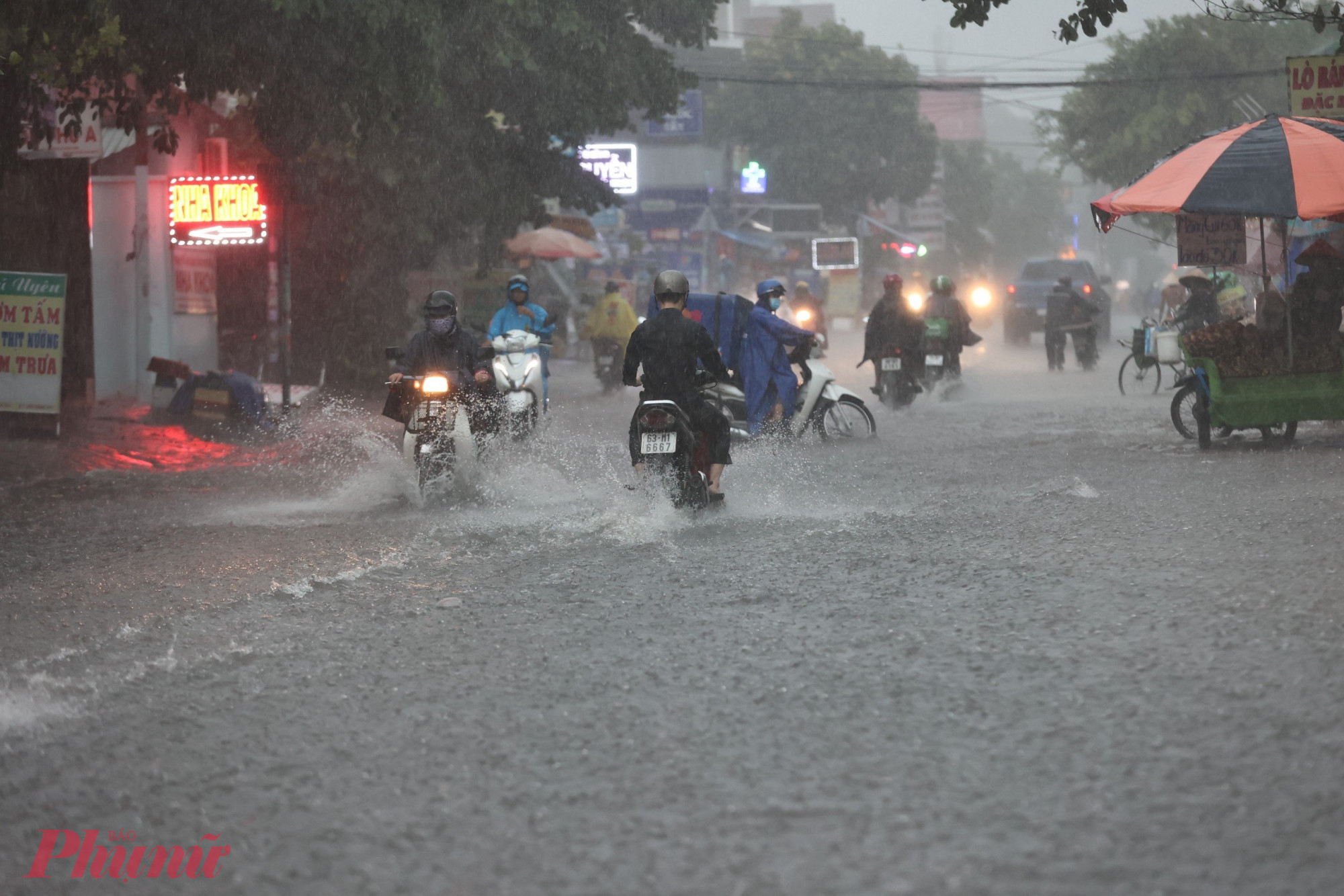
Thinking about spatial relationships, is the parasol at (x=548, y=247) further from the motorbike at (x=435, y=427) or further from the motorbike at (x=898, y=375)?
the motorbike at (x=435, y=427)

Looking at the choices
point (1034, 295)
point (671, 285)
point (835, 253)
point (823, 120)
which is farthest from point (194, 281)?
point (823, 120)

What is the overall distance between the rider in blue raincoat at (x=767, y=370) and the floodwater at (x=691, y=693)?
3.96m

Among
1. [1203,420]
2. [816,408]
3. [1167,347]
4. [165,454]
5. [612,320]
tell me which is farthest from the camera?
[612,320]

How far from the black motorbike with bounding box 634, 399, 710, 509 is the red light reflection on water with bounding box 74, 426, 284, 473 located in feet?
18.7

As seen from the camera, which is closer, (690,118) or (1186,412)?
(1186,412)

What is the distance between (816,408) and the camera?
585 inches

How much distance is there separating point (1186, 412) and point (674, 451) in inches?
300

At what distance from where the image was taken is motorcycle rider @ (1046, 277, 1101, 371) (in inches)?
1072

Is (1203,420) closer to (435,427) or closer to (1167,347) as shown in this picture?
(1167,347)

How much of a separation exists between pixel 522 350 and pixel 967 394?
31.0ft

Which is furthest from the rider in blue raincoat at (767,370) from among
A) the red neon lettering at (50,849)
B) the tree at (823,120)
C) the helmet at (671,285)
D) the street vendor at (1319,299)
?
the tree at (823,120)

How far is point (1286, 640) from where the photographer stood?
227 inches

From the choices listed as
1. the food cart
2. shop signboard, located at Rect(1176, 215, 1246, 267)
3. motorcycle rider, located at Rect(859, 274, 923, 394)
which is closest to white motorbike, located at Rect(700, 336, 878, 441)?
the food cart

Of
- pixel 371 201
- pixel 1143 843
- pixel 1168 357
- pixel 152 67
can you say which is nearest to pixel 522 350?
pixel 152 67
